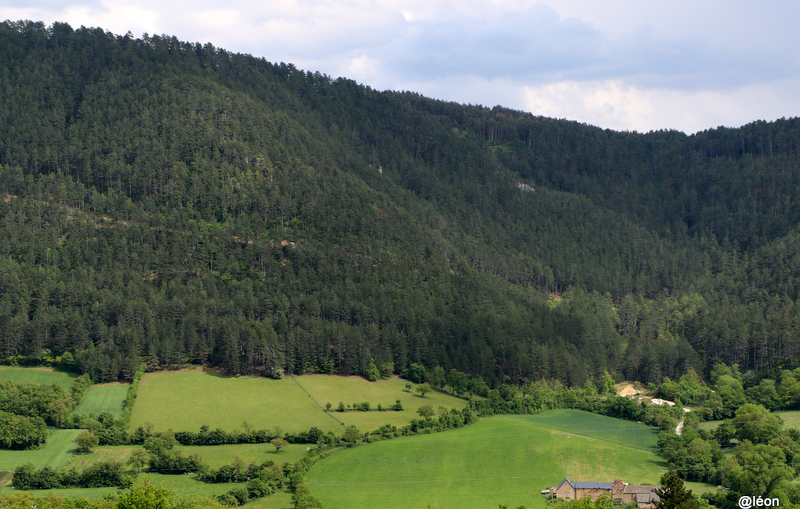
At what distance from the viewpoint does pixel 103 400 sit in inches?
5408

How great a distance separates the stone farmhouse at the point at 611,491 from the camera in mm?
99500

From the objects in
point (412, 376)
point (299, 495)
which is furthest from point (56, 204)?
point (299, 495)

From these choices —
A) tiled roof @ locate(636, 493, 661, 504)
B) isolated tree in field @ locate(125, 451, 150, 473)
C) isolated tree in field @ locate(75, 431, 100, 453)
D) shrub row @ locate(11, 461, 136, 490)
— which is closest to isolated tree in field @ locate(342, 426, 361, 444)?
isolated tree in field @ locate(125, 451, 150, 473)

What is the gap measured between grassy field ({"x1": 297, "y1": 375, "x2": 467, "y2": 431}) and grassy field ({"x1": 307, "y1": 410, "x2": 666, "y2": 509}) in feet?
34.6

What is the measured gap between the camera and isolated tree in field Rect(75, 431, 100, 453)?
114 metres

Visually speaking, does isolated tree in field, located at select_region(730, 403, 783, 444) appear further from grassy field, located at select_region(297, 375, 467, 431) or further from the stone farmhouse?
grassy field, located at select_region(297, 375, 467, 431)

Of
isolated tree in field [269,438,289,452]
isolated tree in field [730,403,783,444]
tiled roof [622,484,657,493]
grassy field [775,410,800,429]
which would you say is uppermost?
isolated tree in field [269,438,289,452]

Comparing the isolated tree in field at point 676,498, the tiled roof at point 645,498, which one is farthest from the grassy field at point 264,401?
the isolated tree in field at point 676,498

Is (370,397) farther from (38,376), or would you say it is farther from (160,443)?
(38,376)

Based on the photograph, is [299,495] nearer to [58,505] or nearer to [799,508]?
[58,505]

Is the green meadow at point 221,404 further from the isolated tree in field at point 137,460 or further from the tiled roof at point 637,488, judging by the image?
the tiled roof at point 637,488

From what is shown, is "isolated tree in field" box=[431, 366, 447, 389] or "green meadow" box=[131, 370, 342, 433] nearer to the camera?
"green meadow" box=[131, 370, 342, 433]

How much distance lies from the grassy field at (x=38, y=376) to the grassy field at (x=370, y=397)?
39.8 metres

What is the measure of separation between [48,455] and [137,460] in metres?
14.2
